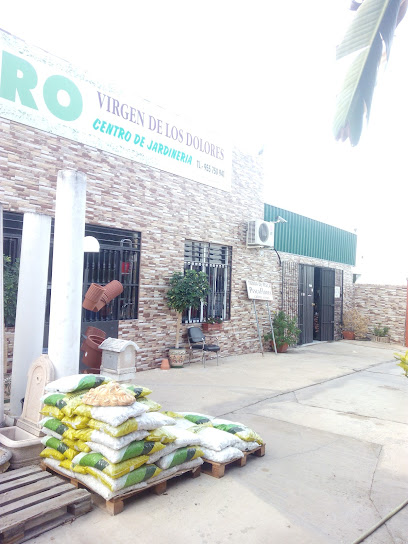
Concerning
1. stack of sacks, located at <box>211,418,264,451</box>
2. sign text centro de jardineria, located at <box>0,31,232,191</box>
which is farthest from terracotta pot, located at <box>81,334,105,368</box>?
sign text centro de jardineria, located at <box>0,31,232,191</box>

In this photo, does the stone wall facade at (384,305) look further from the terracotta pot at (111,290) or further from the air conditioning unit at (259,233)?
the terracotta pot at (111,290)

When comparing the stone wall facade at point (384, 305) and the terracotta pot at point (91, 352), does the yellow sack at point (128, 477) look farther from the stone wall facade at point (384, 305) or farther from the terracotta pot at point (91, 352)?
the stone wall facade at point (384, 305)

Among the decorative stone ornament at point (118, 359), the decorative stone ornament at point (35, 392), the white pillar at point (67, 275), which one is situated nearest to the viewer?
the decorative stone ornament at point (35, 392)

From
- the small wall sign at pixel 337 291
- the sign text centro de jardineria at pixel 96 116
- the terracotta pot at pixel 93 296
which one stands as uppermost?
the sign text centro de jardineria at pixel 96 116

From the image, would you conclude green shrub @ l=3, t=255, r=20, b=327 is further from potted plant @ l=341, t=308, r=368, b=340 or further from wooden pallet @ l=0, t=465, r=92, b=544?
potted plant @ l=341, t=308, r=368, b=340

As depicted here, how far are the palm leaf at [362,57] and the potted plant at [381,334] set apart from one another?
14.8 meters

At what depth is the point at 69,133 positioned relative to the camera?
690 centimetres

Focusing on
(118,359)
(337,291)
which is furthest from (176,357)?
(337,291)

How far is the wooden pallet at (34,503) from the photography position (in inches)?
100

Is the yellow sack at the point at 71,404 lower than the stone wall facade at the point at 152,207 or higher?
lower

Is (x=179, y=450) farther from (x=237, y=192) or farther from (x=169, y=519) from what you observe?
(x=237, y=192)

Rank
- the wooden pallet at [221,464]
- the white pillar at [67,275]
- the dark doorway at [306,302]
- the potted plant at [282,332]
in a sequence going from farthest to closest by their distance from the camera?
the dark doorway at [306,302] < the potted plant at [282,332] < the white pillar at [67,275] < the wooden pallet at [221,464]

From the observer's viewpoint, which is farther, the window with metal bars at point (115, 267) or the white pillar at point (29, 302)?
the window with metal bars at point (115, 267)

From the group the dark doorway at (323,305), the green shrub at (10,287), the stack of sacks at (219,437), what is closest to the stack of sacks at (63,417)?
the stack of sacks at (219,437)
